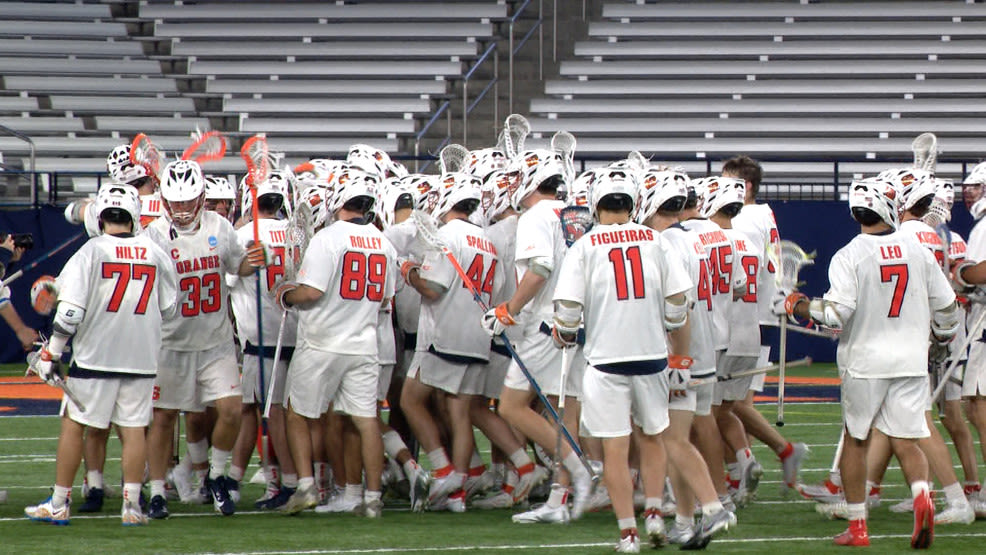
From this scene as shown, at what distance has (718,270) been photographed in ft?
29.1

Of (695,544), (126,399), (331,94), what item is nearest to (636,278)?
(695,544)

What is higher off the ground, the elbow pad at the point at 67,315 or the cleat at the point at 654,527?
the elbow pad at the point at 67,315

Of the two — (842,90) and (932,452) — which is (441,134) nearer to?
(842,90)

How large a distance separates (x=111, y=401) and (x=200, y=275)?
3.25 feet

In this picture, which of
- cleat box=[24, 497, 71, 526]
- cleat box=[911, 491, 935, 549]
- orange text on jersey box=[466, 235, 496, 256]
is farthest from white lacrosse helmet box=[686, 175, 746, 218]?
cleat box=[24, 497, 71, 526]

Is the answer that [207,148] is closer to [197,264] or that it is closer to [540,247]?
[197,264]

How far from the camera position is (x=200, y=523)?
8531mm

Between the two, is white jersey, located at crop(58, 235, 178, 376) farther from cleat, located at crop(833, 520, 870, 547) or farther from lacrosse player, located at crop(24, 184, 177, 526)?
cleat, located at crop(833, 520, 870, 547)

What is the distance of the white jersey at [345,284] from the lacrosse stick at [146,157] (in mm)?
1507

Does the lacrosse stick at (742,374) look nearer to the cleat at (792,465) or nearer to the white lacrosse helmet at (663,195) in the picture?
the cleat at (792,465)

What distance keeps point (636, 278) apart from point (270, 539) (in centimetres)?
223

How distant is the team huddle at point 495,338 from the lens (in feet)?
24.9

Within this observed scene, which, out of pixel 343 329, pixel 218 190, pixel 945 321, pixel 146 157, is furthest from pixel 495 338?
pixel 945 321

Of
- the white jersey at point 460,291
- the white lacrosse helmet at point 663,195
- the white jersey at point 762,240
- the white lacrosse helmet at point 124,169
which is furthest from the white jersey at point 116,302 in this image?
the white jersey at point 762,240
